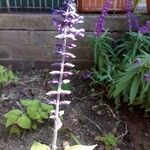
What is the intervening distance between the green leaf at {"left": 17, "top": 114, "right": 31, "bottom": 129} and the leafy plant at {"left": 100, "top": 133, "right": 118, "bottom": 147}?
55 centimetres

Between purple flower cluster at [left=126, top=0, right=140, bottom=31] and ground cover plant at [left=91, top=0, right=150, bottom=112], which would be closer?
ground cover plant at [left=91, top=0, right=150, bottom=112]

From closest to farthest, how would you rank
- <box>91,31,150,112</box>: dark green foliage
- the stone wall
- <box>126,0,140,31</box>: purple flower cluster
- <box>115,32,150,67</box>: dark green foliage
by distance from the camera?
<box>91,31,150,112</box>: dark green foliage, <box>115,32,150,67</box>: dark green foliage, <box>126,0,140,31</box>: purple flower cluster, the stone wall

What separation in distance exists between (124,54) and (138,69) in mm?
481

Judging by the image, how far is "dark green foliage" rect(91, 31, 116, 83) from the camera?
3.50m

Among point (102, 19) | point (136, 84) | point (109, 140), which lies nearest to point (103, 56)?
point (102, 19)

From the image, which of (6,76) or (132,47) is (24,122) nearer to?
(6,76)

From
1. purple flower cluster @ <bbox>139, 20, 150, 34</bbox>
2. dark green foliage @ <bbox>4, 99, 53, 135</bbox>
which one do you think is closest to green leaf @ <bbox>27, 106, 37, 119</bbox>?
dark green foliage @ <bbox>4, 99, 53, 135</bbox>

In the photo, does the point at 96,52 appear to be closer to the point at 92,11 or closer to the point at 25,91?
the point at 92,11

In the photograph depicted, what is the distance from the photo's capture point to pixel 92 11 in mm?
3791

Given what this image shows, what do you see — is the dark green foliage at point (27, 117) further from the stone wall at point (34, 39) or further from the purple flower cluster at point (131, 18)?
the purple flower cluster at point (131, 18)

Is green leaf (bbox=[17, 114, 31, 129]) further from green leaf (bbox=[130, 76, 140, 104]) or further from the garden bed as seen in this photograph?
green leaf (bbox=[130, 76, 140, 104])

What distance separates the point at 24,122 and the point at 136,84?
886 millimetres

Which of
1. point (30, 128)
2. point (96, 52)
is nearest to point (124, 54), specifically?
point (96, 52)

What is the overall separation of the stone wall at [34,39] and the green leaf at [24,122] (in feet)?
3.53
